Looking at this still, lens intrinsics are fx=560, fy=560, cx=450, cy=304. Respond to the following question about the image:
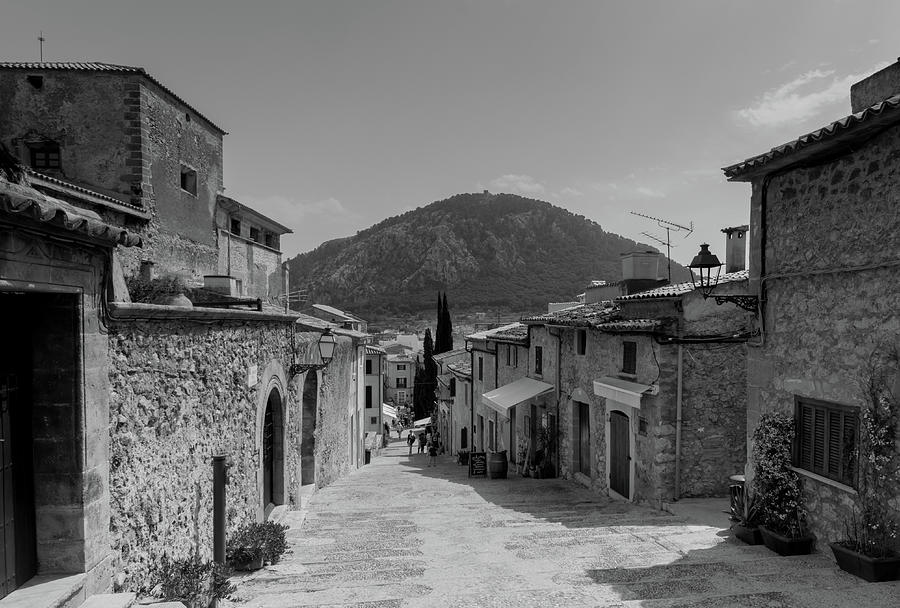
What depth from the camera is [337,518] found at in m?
11.0

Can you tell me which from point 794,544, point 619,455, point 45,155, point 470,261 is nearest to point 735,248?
point 619,455

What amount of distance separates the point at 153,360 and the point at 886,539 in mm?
8136

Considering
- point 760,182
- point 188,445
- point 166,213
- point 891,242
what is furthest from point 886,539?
point 166,213

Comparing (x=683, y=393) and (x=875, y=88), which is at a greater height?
(x=875, y=88)

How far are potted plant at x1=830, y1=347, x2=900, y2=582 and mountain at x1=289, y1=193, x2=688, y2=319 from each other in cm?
9991

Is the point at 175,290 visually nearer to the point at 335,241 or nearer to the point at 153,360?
the point at 153,360

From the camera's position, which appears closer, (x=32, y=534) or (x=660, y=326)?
(x=32, y=534)

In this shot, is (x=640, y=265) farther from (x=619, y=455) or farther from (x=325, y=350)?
(x=325, y=350)

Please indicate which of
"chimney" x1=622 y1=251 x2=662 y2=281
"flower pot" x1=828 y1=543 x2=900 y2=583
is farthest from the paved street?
"chimney" x1=622 y1=251 x2=662 y2=281

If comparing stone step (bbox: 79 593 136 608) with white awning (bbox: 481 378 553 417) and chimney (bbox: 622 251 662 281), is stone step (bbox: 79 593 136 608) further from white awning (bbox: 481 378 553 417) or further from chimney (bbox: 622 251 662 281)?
chimney (bbox: 622 251 662 281)

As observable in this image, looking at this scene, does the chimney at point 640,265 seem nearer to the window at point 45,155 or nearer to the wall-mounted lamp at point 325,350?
the wall-mounted lamp at point 325,350

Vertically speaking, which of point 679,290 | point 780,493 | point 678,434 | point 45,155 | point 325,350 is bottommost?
point 678,434

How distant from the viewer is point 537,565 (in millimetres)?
7172

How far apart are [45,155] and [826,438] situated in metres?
21.5
